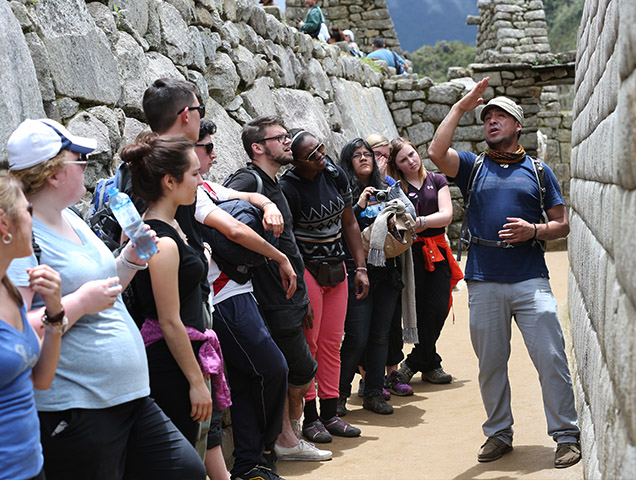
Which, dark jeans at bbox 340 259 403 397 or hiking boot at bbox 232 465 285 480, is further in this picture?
dark jeans at bbox 340 259 403 397

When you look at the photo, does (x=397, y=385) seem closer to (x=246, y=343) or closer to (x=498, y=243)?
(x=498, y=243)

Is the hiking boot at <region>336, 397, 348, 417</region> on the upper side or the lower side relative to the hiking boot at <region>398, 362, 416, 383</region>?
upper


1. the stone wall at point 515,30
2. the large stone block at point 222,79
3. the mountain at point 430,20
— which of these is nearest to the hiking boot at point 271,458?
the large stone block at point 222,79

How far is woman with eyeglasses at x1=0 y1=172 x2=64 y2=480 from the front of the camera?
207 cm

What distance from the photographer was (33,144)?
2.45m

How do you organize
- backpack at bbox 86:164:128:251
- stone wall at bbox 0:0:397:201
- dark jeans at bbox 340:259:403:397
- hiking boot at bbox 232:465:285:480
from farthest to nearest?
dark jeans at bbox 340:259:403:397
hiking boot at bbox 232:465:285:480
stone wall at bbox 0:0:397:201
backpack at bbox 86:164:128:251

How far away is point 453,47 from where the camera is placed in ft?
162

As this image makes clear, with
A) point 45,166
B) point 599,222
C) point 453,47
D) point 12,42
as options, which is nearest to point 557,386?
point 599,222

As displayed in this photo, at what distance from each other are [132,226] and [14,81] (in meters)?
1.32

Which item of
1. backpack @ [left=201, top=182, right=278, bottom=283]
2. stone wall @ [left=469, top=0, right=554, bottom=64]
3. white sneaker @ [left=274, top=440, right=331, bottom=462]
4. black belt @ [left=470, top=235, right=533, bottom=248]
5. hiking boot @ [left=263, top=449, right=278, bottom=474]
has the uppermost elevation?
stone wall @ [left=469, top=0, right=554, bottom=64]

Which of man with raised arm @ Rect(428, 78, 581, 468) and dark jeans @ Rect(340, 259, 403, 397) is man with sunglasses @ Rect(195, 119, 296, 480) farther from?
dark jeans @ Rect(340, 259, 403, 397)

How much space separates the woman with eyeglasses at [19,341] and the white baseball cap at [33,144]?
9.6 inches

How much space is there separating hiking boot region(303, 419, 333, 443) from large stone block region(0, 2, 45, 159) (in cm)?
249

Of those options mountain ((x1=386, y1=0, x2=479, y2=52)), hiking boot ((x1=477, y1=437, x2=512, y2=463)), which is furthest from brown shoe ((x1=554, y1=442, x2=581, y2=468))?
mountain ((x1=386, y1=0, x2=479, y2=52))
